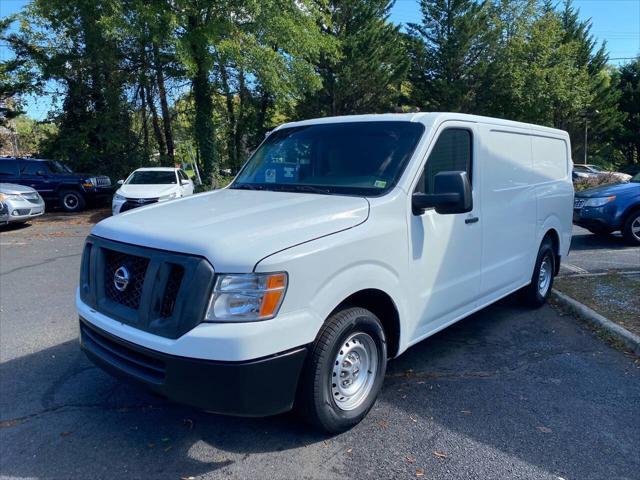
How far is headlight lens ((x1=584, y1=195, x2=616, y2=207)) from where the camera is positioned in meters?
9.93

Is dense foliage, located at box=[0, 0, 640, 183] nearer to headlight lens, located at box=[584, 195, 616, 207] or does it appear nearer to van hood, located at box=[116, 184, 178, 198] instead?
van hood, located at box=[116, 184, 178, 198]

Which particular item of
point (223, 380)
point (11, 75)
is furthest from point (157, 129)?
point (223, 380)

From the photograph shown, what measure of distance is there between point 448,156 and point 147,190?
466 inches

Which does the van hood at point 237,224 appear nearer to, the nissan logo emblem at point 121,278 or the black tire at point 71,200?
the nissan logo emblem at point 121,278

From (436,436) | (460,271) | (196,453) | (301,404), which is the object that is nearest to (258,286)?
(301,404)

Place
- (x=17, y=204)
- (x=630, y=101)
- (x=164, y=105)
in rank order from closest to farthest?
1. (x=17, y=204)
2. (x=164, y=105)
3. (x=630, y=101)

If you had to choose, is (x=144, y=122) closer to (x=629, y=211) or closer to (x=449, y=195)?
(x=629, y=211)

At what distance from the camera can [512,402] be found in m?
3.67

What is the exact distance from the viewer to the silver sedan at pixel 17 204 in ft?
43.1

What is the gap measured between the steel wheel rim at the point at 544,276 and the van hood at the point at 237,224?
344cm

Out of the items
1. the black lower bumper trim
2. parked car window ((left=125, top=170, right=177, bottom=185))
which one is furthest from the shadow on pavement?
parked car window ((left=125, top=170, right=177, bottom=185))

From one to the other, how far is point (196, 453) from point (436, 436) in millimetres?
1534

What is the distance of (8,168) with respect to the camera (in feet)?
58.7

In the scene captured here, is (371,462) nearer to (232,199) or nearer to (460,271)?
(460,271)
